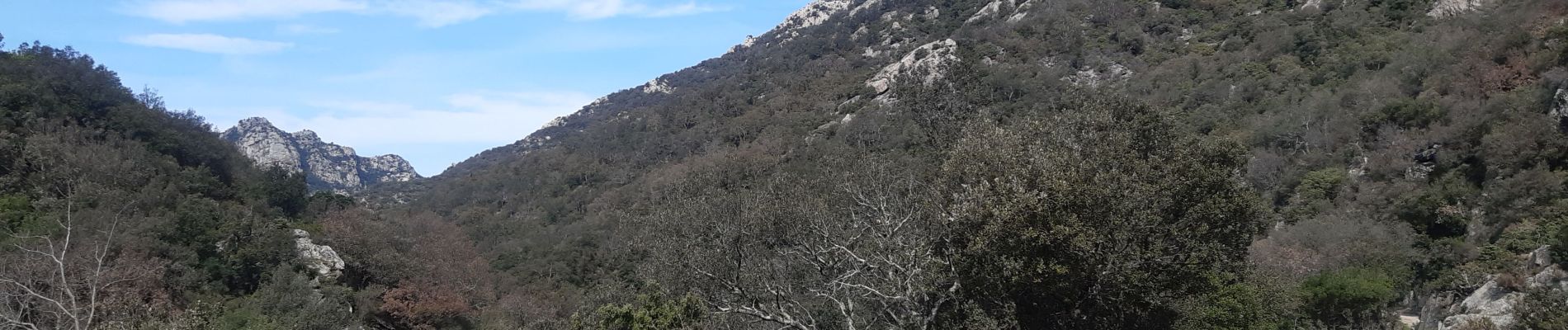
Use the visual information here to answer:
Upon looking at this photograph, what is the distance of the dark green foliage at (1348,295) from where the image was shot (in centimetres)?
2761

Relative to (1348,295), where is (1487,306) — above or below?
above

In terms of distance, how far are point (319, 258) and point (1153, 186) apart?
45260 mm

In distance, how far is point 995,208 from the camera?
13828mm

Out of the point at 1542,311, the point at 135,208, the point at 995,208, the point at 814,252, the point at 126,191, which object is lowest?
the point at 1542,311

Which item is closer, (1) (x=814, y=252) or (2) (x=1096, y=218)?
(2) (x=1096, y=218)

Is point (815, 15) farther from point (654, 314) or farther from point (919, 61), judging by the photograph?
point (654, 314)

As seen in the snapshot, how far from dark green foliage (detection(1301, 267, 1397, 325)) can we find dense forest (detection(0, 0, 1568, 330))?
16 cm

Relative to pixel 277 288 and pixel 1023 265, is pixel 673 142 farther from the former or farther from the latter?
pixel 1023 265

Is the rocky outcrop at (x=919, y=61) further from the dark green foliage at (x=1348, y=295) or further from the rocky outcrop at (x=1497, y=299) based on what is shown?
the rocky outcrop at (x=1497, y=299)

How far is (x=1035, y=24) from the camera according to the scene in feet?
304

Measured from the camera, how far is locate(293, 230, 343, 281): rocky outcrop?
43.0 meters

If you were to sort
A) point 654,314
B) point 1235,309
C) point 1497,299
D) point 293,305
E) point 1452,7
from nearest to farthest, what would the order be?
point 654,314 → point 1235,309 → point 1497,299 → point 293,305 → point 1452,7

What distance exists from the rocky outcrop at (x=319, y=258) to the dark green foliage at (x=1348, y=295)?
155 feet

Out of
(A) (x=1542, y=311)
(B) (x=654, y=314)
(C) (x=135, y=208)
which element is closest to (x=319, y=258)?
(C) (x=135, y=208)
